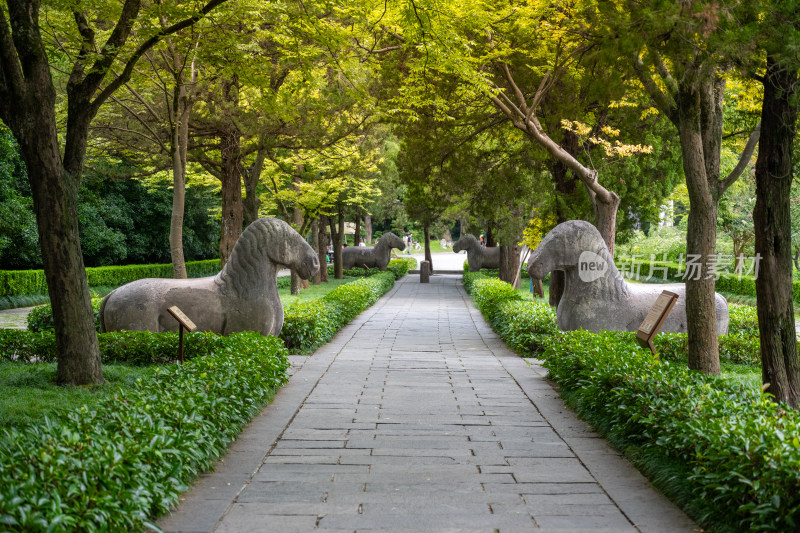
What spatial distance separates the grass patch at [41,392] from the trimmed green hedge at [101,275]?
1027 centimetres

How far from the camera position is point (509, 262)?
25391 mm

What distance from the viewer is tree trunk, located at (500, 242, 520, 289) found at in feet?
82.0

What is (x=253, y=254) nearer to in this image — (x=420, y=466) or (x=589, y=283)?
(x=589, y=283)

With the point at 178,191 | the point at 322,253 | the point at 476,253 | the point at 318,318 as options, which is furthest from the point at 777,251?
the point at 476,253

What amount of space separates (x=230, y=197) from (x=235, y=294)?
20.4ft

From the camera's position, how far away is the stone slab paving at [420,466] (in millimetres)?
3887

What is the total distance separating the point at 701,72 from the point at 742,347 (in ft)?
16.0

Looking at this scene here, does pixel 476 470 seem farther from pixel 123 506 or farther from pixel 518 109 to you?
pixel 518 109

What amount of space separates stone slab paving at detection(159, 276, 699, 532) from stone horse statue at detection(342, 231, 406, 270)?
2251 cm

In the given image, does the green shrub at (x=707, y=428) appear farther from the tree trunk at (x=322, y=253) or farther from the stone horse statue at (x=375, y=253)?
the stone horse statue at (x=375, y=253)

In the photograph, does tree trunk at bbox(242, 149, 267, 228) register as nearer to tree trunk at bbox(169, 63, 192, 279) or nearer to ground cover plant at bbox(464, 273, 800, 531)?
tree trunk at bbox(169, 63, 192, 279)

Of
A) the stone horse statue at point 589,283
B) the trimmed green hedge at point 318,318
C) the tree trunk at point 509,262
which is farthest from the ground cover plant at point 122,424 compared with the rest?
the tree trunk at point 509,262

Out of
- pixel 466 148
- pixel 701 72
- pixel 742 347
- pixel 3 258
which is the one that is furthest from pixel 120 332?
pixel 3 258

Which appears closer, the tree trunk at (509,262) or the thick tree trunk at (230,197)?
the thick tree trunk at (230,197)
